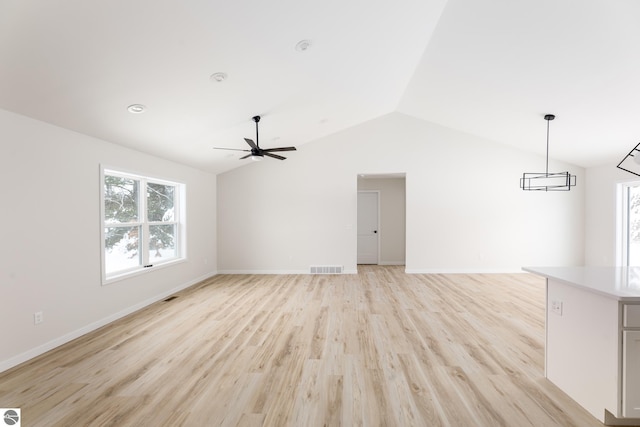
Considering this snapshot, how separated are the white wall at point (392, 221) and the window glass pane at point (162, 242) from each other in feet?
16.0

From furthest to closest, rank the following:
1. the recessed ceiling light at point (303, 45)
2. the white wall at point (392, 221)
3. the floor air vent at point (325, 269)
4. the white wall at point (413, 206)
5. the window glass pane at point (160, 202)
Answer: the white wall at point (392, 221), the floor air vent at point (325, 269), the white wall at point (413, 206), the window glass pane at point (160, 202), the recessed ceiling light at point (303, 45)

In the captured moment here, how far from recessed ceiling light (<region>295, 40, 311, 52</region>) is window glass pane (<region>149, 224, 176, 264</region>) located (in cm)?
365

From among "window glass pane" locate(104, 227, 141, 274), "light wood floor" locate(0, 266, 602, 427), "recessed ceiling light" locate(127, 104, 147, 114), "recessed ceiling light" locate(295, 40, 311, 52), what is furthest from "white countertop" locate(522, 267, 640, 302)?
"window glass pane" locate(104, 227, 141, 274)

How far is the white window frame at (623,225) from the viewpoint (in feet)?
18.1

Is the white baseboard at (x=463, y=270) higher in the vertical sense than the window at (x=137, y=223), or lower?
lower

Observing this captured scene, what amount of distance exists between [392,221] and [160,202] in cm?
561

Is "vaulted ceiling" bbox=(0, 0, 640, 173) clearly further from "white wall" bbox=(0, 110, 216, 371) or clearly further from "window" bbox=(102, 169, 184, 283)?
"window" bbox=(102, 169, 184, 283)

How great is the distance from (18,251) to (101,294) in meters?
1.13

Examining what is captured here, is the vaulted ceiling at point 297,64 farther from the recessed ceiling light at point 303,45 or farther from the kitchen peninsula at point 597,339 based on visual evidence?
the kitchen peninsula at point 597,339

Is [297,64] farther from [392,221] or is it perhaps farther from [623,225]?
[623,225]

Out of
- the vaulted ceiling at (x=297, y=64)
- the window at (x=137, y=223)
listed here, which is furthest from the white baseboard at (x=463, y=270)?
the window at (x=137, y=223)

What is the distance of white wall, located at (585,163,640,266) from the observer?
5.59 metres

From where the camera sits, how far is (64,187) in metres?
3.06

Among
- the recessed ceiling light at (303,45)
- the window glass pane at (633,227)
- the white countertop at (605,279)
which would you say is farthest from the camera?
the window glass pane at (633,227)
